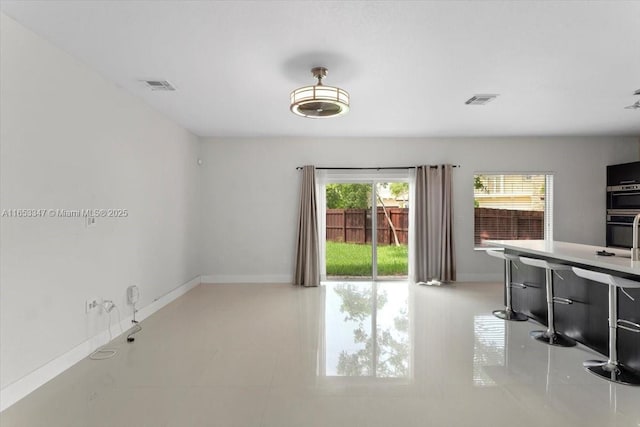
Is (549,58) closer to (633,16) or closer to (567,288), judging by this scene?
(633,16)

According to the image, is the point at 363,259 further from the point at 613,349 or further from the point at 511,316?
the point at 613,349

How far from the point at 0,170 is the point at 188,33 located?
1.57 metres

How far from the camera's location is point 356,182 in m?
6.18

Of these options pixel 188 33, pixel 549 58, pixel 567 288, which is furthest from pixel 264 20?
pixel 567 288

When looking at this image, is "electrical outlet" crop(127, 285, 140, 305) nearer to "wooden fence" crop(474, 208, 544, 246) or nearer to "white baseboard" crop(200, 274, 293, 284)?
"white baseboard" crop(200, 274, 293, 284)

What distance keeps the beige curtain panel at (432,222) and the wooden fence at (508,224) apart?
0.69m

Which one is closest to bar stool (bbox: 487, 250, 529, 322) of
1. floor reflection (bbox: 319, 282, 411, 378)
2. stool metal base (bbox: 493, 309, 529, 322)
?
stool metal base (bbox: 493, 309, 529, 322)

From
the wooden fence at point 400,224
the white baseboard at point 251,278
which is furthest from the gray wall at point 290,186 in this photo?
the wooden fence at point 400,224

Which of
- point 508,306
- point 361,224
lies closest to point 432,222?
point 361,224

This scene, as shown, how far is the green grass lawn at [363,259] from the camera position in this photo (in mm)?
6211

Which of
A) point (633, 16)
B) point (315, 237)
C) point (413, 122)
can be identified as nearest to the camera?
point (633, 16)

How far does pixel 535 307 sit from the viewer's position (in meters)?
4.05

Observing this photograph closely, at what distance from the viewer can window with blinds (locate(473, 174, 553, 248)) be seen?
6180 millimetres

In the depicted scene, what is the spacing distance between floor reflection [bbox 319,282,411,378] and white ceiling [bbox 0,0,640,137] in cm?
260
